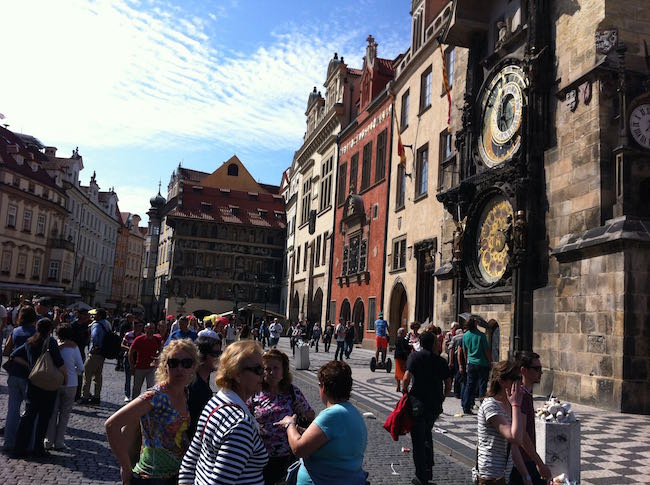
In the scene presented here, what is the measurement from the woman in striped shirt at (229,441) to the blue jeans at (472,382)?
26.6 ft

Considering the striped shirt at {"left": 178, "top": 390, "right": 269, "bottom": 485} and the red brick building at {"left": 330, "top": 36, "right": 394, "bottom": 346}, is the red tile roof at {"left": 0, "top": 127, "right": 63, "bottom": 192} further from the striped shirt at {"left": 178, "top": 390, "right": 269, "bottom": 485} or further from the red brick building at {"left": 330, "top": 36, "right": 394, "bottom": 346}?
the striped shirt at {"left": 178, "top": 390, "right": 269, "bottom": 485}

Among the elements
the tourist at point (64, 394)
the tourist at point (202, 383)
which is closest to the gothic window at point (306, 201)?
the tourist at point (64, 394)

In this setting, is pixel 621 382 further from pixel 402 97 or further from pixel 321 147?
pixel 321 147

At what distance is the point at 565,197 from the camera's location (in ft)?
41.5

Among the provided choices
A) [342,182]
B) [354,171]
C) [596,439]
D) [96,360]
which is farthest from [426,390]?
[342,182]

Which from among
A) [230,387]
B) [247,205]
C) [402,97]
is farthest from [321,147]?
[230,387]

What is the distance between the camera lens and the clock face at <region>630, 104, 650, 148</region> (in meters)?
11.4

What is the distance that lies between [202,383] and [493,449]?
2132 millimetres

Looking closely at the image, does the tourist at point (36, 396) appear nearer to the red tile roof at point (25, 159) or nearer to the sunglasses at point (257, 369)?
the sunglasses at point (257, 369)

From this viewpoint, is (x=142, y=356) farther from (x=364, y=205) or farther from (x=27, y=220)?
(x=27, y=220)

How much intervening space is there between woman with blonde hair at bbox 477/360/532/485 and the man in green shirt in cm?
624

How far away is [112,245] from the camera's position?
78.4 m

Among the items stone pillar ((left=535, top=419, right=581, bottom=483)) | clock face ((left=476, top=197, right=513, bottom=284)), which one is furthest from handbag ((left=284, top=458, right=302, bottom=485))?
clock face ((left=476, top=197, right=513, bottom=284))

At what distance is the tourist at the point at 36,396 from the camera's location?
6.62 metres
